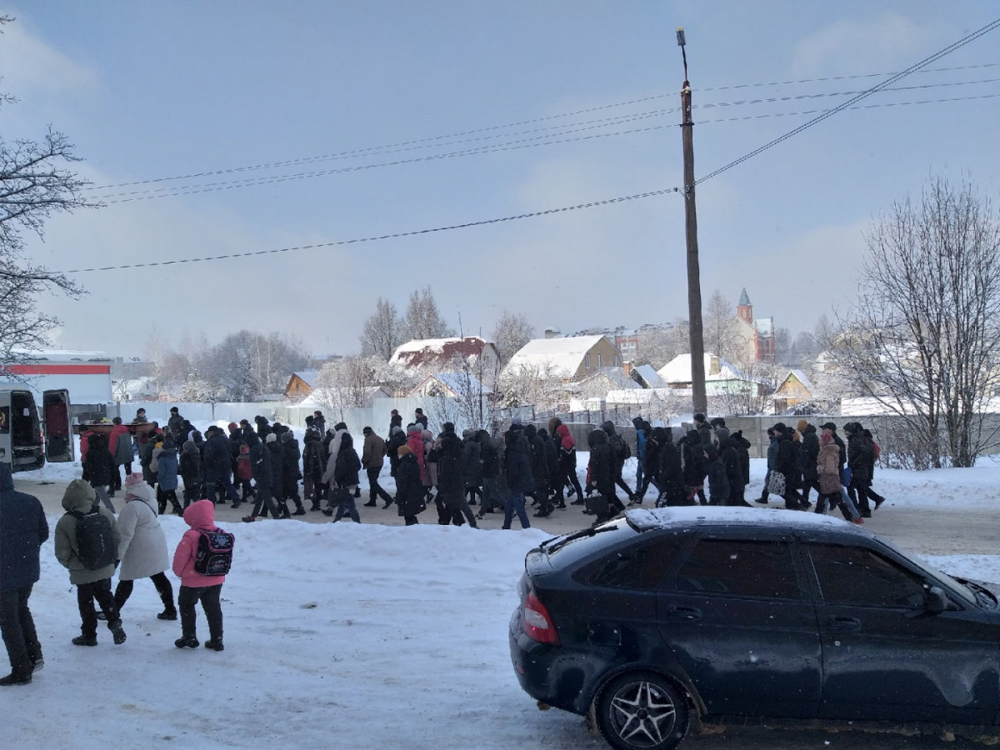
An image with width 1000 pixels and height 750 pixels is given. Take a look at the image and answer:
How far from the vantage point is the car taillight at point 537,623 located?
4750 millimetres

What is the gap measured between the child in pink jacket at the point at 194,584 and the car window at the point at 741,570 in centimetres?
395

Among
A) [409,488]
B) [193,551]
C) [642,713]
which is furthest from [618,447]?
[642,713]

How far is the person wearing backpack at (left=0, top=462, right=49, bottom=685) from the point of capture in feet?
17.9

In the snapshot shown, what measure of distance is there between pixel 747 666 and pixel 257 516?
11.8 m

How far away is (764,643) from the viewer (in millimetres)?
4637

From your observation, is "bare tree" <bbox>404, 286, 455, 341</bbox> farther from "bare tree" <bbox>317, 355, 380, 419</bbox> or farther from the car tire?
the car tire

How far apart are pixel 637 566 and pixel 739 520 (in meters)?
0.79

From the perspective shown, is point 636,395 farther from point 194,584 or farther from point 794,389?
point 194,584

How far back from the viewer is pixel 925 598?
15.4ft

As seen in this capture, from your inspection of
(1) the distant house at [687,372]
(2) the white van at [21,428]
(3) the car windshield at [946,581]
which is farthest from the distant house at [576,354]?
(3) the car windshield at [946,581]

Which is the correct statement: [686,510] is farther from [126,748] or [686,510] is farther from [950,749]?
[126,748]

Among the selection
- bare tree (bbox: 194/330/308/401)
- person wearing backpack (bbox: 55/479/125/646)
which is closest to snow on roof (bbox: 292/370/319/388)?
bare tree (bbox: 194/330/308/401)

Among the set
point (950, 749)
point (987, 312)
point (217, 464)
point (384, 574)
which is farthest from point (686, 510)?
point (987, 312)

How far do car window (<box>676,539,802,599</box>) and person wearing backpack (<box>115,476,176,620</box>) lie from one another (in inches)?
189
